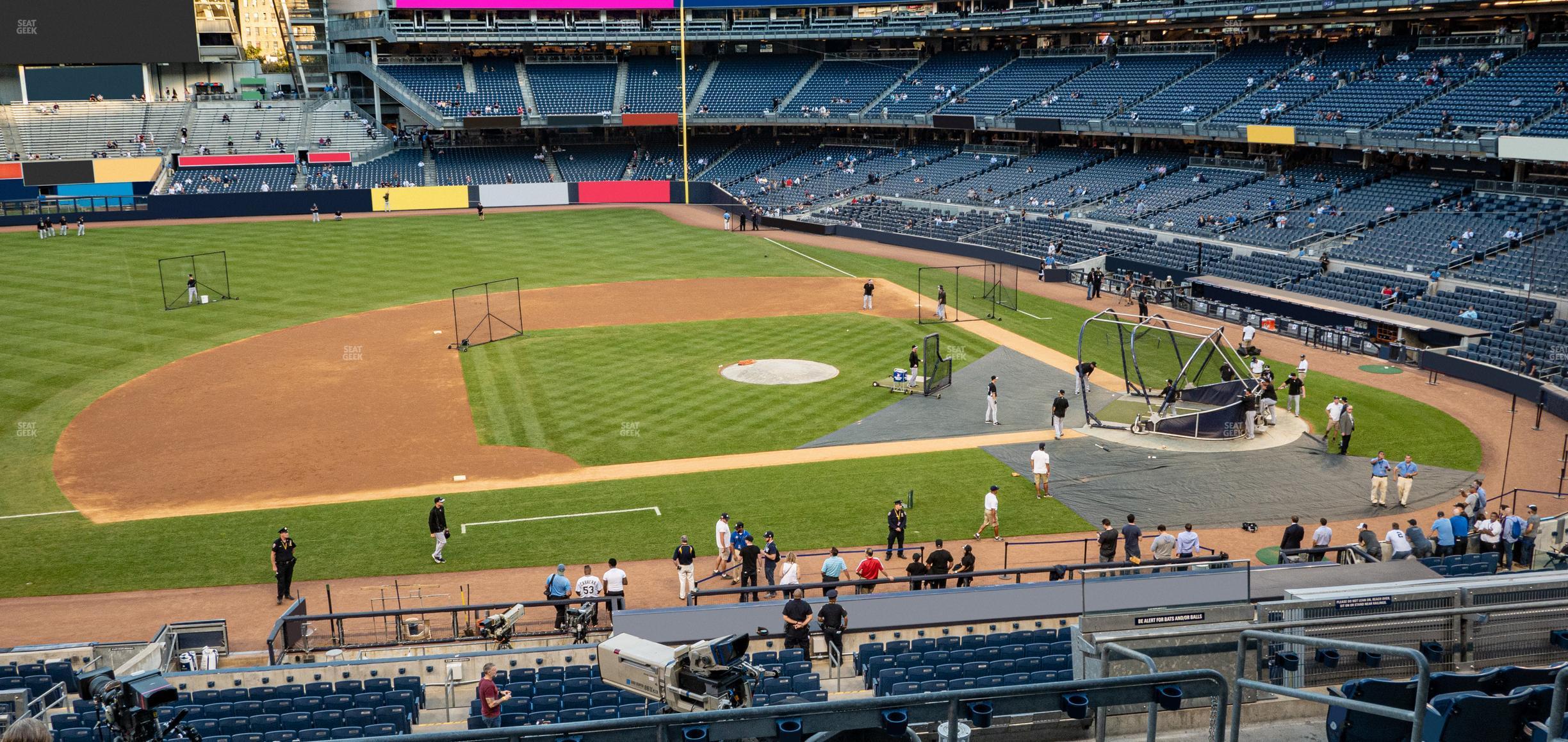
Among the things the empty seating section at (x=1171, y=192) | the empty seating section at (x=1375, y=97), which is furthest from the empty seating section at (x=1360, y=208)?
the empty seating section at (x=1171, y=192)

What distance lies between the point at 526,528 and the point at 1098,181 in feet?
158

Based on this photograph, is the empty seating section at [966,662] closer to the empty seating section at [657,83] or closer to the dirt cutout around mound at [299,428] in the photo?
the dirt cutout around mound at [299,428]

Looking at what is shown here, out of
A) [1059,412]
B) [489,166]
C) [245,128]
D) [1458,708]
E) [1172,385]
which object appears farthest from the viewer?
[489,166]

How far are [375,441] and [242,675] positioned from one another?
581 inches

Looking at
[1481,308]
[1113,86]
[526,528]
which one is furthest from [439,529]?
[1113,86]

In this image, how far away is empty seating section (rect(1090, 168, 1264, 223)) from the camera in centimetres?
5816

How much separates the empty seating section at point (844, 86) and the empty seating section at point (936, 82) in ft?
5.69

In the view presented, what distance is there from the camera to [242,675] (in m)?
16.3

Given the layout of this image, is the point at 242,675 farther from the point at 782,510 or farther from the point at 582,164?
the point at 582,164

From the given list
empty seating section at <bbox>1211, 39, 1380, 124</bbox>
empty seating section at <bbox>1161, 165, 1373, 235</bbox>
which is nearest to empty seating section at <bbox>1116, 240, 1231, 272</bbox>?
empty seating section at <bbox>1161, 165, 1373, 235</bbox>

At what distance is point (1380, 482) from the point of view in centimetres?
2556

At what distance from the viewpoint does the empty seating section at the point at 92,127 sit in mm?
75125

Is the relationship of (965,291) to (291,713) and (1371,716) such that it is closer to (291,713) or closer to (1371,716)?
(291,713)

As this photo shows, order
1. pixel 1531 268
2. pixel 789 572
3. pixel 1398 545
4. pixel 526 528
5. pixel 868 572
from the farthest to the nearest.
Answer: pixel 1531 268 → pixel 526 528 → pixel 1398 545 → pixel 789 572 → pixel 868 572
